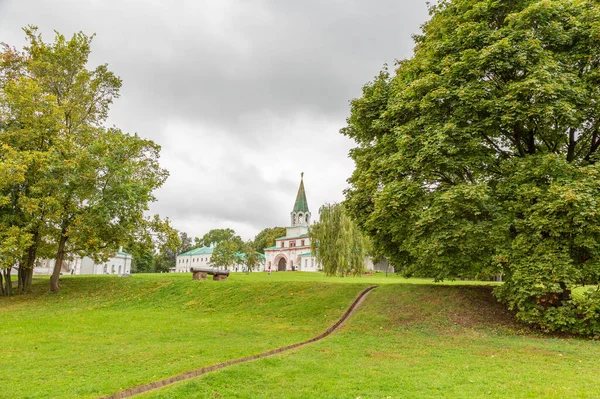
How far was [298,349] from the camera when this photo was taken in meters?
11.0

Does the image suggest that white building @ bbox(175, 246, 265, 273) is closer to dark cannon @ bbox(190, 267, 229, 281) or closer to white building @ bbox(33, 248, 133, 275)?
white building @ bbox(33, 248, 133, 275)

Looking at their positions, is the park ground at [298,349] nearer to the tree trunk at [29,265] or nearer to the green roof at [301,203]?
the tree trunk at [29,265]

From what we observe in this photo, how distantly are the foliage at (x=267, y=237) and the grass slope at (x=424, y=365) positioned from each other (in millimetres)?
84825

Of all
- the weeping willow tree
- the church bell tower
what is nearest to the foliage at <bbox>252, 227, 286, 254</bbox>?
the church bell tower

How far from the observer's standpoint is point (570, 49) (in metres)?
13.3

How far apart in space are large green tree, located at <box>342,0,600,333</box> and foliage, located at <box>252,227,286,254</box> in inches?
3352

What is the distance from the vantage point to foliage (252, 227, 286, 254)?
3932 inches

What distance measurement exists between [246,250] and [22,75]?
41.1 m

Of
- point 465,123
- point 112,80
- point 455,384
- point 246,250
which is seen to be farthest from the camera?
point 246,250

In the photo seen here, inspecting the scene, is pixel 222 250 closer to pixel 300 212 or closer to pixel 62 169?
pixel 300 212

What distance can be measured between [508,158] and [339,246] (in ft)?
59.9

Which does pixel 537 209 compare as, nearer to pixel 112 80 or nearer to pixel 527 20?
pixel 527 20

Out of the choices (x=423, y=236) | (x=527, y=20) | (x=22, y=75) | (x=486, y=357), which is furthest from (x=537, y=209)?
(x=22, y=75)

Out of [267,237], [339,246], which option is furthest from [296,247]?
[339,246]
